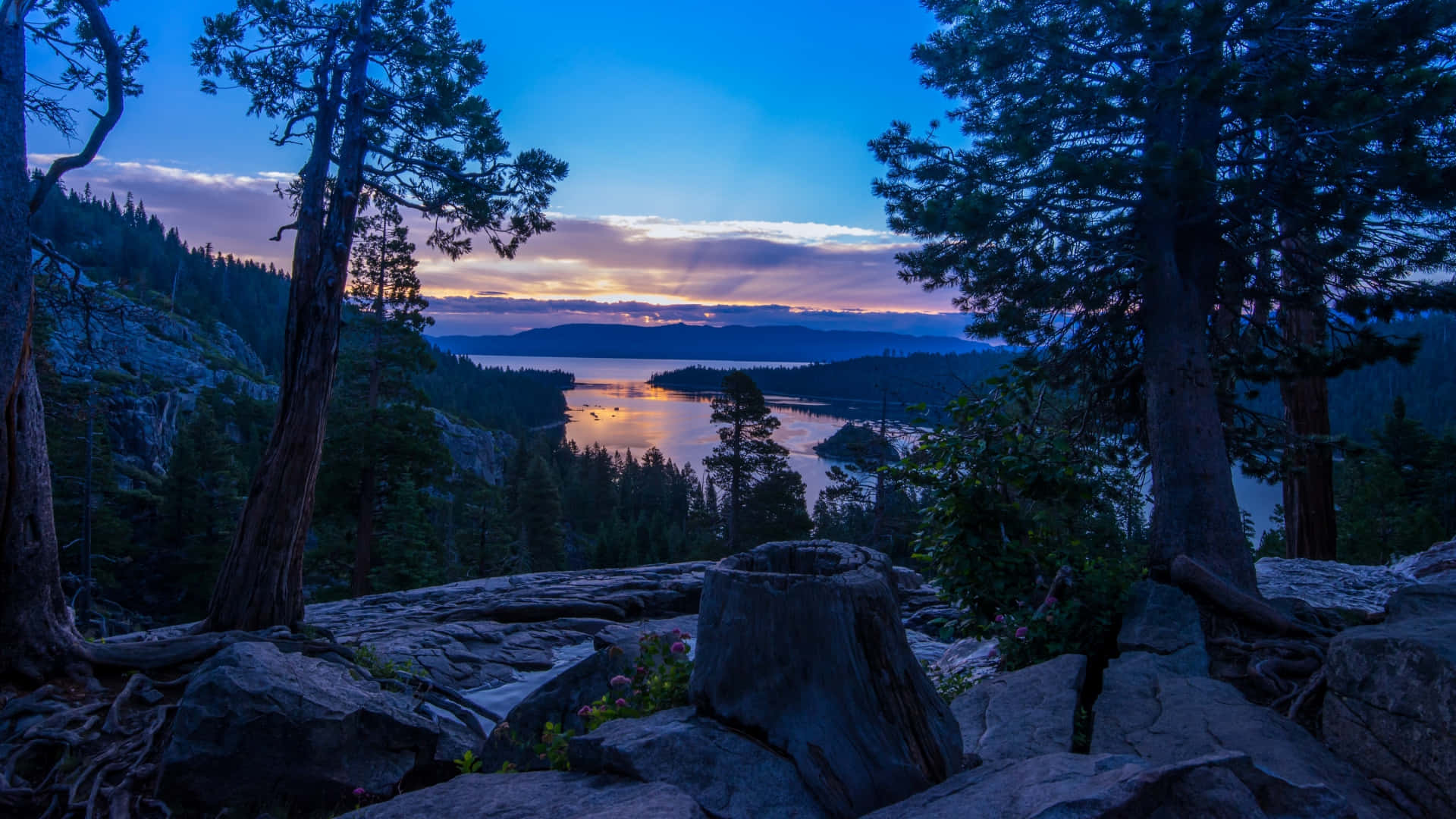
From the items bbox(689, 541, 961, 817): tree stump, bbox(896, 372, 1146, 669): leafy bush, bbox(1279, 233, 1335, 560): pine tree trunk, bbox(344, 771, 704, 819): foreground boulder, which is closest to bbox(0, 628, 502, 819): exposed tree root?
bbox(344, 771, 704, 819): foreground boulder

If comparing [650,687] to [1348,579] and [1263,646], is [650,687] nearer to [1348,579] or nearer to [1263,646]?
[1263,646]

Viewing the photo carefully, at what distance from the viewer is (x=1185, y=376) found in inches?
270

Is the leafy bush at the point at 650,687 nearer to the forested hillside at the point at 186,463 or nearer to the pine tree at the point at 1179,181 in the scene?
the pine tree at the point at 1179,181

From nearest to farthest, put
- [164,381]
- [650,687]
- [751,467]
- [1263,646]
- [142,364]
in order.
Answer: [650,687] → [1263,646] → [751,467] → [142,364] → [164,381]

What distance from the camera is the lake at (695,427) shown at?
2452 inches

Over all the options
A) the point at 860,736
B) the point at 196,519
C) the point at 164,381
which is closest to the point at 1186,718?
the point at 860,736

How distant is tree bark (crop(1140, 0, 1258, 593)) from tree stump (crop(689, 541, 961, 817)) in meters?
4.68

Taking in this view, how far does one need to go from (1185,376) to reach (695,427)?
9849cm

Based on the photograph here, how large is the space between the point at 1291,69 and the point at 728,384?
22.0 meters

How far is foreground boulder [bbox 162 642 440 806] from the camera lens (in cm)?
468

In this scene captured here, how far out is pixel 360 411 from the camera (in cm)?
2022

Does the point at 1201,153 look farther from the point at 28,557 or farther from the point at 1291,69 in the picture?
the point at 28,557

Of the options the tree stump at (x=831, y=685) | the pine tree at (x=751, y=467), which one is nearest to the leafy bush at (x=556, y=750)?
the tree stump at (x=831, y=685)

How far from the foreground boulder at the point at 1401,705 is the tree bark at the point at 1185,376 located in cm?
256
